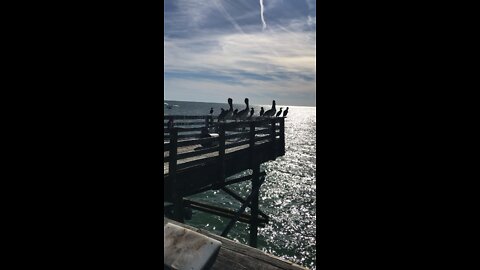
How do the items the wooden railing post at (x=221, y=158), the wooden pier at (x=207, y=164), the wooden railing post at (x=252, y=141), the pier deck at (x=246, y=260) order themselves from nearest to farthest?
the pier deck at (x=246, y=260)
the wooden pier at (x=207, y=164)
the wooden railing post at (x=221, y=158)
the wooden railing post at (x=252, y=141)

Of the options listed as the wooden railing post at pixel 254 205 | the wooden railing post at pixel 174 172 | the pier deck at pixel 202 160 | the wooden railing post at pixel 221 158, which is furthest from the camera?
the wooden railing post at pixel 254 205

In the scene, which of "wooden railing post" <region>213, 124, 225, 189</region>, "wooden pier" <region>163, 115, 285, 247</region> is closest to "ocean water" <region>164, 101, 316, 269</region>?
"wooden pier" <region>163, 115, 285, 247</region>

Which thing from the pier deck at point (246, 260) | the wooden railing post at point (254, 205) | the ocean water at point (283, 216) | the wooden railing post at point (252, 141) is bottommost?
the ocean water at point (283, 216)

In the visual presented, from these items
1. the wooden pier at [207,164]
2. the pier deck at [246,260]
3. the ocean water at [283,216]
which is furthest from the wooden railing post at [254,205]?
the pier deck at [246,260]

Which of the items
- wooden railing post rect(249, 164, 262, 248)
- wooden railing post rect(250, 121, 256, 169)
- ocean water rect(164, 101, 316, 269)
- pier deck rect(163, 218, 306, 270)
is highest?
wooden railing post rect(250, 121, 256, 169)

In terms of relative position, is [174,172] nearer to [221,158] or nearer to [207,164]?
[207,164]

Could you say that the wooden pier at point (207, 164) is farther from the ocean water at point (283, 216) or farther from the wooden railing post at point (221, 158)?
the ocean water at point (283, 216)

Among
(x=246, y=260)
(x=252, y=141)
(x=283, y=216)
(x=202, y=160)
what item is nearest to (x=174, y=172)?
(x=202, y=160)

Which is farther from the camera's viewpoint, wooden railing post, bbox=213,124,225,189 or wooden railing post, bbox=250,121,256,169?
wooden railing post, bbox=250,121,256,169

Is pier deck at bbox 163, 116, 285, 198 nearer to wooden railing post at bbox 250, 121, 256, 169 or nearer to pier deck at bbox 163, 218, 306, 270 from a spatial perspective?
wooden railing post at bbox 250, 121, 256, 169

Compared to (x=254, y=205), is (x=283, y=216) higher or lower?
lower
